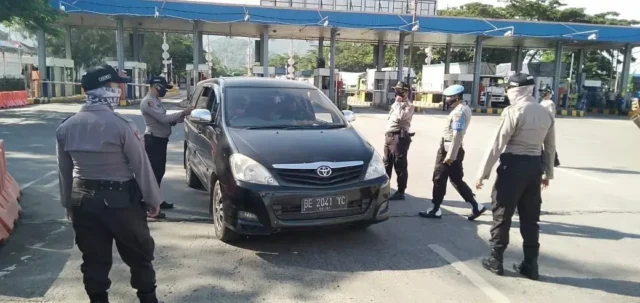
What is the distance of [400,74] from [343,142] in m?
25.3

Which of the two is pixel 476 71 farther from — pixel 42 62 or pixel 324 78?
pixel 42 62

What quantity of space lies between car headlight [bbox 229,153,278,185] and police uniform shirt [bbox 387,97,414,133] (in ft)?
9.51

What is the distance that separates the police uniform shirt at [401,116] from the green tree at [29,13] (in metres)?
15.9

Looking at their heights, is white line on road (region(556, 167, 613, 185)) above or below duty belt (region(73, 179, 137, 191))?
below

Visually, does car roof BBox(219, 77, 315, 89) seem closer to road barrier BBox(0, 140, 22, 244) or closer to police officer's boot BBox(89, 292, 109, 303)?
road barrier BBox(0, 140, 22, 244)

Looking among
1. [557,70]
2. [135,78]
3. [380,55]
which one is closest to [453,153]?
[135,78]

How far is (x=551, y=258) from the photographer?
16.1ft

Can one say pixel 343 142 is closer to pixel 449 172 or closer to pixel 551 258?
pixel 449 172

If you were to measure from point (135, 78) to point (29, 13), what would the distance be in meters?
10.0

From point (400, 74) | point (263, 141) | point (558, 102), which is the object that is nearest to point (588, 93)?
point (558, 102)

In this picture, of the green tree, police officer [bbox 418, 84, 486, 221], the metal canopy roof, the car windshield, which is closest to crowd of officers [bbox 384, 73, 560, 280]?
police officer [bbox 418, 84, 486, 221]

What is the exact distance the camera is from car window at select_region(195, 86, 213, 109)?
6.36m

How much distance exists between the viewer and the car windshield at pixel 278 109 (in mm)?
5469

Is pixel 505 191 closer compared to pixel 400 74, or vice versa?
pixel 505 191
